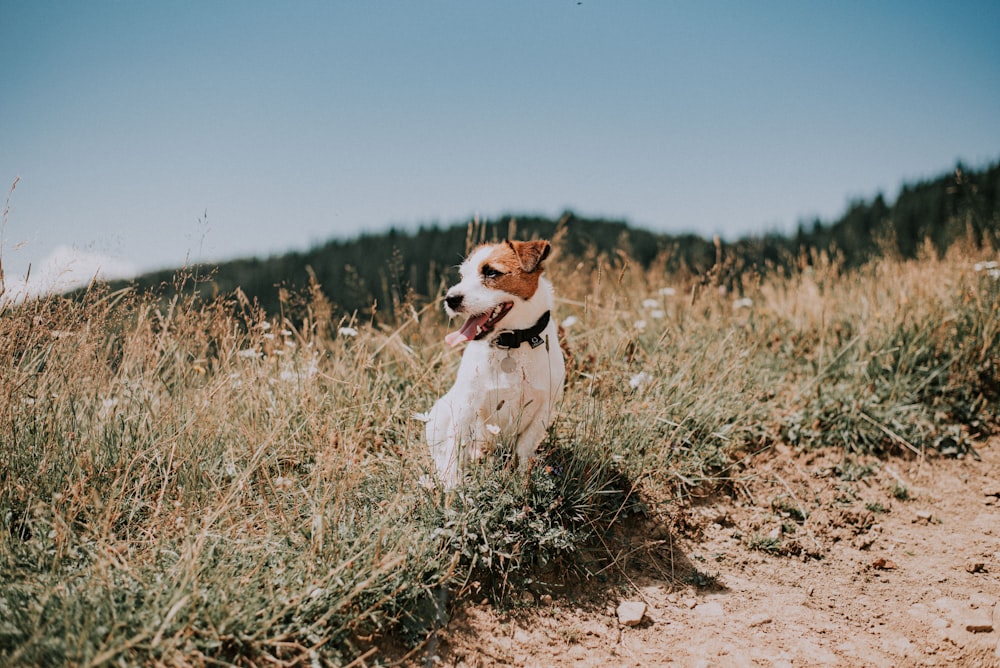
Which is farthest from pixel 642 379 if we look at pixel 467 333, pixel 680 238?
pixel 680 238

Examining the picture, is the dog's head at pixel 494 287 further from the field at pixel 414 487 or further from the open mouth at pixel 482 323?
the field at pixel 414 487

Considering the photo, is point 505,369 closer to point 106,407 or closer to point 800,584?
point 800,584

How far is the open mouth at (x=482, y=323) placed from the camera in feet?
8.73

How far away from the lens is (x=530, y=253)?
2727mm

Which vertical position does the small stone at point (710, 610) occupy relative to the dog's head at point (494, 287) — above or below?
below

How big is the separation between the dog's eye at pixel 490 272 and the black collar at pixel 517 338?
0.27 meters

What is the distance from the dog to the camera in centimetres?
Answer: 268

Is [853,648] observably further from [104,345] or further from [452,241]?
[452,241]

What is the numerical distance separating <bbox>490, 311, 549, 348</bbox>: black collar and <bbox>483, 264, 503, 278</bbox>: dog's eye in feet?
0.88

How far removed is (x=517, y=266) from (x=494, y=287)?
15cm

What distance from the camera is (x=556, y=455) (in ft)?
10.4

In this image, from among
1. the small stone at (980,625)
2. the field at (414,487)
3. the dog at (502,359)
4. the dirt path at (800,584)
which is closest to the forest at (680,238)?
the field at (414,487)

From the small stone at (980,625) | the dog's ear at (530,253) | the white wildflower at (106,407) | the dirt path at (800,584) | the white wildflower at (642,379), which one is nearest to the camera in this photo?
the dirt path at (800,584)

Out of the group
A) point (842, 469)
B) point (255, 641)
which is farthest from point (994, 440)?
point (255, 641)
